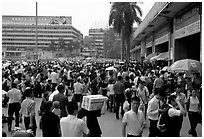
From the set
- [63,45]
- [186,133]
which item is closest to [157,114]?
[186,133]

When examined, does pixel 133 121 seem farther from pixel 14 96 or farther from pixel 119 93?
pixel 119 93

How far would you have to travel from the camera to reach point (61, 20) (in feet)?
446

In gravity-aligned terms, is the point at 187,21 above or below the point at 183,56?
above

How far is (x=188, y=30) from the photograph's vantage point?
19.2 m

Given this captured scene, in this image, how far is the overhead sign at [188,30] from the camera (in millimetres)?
17091

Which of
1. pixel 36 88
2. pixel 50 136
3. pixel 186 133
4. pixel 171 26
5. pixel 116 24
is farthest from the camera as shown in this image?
pixel 116 24

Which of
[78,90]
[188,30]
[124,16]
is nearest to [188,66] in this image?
[78,90]

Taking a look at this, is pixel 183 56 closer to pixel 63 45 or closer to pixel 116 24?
pixel 116 24

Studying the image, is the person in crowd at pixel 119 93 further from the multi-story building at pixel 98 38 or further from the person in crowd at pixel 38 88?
the multi-story building at pixel 98 38

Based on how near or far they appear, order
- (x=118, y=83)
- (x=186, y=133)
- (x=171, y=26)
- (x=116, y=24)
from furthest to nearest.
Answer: (x=116, y=24)
(x=171, y=26)
(x=118, y=83)
(x=186, y=133)

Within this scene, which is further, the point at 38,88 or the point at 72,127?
the point at 38,88

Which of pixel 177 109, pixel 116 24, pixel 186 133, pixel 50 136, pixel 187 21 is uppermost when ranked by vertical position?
pixel 116 24

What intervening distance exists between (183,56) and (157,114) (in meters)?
18.3

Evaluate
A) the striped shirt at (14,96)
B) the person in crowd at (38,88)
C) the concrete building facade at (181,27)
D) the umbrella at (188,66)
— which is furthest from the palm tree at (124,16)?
the striped shirt at (14,96)
